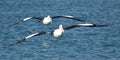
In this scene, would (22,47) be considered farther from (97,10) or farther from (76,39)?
(97,10)

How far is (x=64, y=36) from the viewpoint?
181 feet

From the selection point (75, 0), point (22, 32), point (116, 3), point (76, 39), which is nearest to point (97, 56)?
point (76, 39)

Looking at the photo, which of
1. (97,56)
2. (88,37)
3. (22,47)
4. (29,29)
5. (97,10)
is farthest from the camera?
(97,10)

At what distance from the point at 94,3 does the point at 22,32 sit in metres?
29.3

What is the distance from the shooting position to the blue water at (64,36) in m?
47.9

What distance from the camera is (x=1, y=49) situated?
4916 centimetres

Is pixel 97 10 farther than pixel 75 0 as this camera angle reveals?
No

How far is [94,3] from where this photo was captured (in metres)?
85.2

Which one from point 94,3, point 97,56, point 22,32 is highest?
point 94,3

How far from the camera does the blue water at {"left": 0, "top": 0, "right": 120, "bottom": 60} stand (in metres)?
47.9

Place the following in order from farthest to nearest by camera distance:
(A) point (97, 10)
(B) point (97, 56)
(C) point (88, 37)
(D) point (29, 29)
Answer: (A) point (97, 10), (D) point (29, 29), (C) point (88, 37), (B) point (97, 56)

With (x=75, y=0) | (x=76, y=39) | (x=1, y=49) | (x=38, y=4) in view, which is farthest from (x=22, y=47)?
(x=75, y=0)

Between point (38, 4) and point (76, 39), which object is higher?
point (38, 4)

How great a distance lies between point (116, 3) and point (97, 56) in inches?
1375
